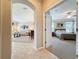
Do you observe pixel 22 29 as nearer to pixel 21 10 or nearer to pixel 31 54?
pixel 21 10

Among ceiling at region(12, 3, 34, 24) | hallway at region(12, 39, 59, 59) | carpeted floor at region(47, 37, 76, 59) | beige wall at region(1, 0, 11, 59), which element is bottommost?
carpeted floor at region(47, 37, 76, 59)

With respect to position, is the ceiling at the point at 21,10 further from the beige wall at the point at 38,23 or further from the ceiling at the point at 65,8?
the ceiling at the point at 65,8

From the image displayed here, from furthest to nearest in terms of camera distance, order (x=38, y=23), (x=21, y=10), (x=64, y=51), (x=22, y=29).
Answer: (x=22, y=29) < (x=21, y=10) < (x=38, y=23) < (x=64, y=51)

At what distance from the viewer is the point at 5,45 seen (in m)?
2.57

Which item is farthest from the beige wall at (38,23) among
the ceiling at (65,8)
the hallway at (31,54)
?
the ceiling at (65,8)

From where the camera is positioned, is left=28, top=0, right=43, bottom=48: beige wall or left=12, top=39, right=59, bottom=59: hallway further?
left=28, top=0, right=43, bottom=48: beige wall

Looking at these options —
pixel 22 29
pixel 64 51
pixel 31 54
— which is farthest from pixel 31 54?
pixel 22 29

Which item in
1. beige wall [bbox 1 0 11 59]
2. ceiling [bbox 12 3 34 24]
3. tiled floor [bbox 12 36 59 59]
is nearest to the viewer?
beige wall [bbox 1 0 11 59]

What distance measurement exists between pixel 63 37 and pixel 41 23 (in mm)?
5304

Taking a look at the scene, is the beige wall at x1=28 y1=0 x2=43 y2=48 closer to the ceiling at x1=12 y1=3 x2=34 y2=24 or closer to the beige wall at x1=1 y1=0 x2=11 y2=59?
the ceiling at x1=12 y1=3 x2=34 y2=24

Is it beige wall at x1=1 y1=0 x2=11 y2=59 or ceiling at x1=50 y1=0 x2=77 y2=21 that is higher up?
ceiling at x1=50 y1=0 x2=77 y2=21

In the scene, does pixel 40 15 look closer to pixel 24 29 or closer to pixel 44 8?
pixel 44 8

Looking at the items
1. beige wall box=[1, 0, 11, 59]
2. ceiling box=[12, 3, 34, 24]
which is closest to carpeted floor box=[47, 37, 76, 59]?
beige wall box=[1, 0, 11, 59]

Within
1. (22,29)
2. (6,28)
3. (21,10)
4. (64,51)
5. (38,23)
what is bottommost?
(64,51)
